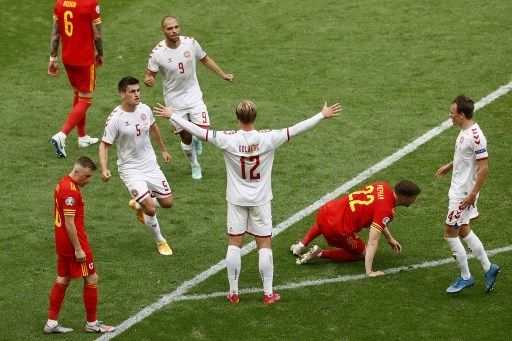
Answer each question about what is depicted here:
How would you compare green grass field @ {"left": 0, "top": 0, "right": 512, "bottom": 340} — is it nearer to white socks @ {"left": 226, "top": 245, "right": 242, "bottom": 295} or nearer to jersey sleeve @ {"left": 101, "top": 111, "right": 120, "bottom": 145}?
white socks @ {"left": 226, "top": 245, "right": 242, "bottom": 295}

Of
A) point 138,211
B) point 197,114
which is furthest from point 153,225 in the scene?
point 197,114

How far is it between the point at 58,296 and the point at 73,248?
584 millimetres

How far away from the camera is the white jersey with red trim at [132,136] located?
13227 millimetres

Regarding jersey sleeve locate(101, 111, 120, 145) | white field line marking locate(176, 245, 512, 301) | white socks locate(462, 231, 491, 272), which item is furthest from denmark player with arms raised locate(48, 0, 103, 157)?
white socks locate(462, 231, 491, 272)

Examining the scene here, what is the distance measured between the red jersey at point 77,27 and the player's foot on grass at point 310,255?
16.1 ft

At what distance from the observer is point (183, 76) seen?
15.5m

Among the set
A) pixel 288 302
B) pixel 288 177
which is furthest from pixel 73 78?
pixel 288 302

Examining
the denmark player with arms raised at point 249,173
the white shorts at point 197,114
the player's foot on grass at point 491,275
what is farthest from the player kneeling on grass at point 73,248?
the white shorts at point 197,114

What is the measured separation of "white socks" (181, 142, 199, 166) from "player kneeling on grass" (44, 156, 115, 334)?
13.6 feet

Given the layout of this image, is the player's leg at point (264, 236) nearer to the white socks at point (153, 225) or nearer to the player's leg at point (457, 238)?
the white socks at point (153, 225)

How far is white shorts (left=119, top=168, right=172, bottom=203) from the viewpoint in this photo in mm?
13328

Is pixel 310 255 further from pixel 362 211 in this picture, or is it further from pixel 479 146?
pixel 479 146

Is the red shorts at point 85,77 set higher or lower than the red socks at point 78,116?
higher

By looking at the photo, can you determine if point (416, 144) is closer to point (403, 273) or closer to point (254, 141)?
point (403, 273)
